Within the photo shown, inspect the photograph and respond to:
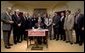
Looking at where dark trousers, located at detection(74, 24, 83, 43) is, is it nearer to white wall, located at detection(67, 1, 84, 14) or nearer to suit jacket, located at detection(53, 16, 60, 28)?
white wall, located at detection(67, 1, 84, 14)

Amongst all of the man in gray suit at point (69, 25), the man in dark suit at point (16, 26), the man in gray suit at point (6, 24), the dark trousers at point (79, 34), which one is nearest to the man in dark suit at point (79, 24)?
the dark trousers at point (79, 34)

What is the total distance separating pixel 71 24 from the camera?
606 cm

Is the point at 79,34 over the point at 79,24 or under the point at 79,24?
under

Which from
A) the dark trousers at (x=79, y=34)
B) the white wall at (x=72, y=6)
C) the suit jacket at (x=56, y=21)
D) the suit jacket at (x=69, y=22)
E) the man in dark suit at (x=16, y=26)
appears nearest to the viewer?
the white wall at (x=72, y=6)

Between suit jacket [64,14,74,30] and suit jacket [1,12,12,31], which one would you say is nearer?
suit jacket [1,12,12,31]

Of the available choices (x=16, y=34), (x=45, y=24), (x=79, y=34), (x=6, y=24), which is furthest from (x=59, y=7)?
(x=6, y=24)

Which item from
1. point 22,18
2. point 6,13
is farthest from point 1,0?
point 22,18

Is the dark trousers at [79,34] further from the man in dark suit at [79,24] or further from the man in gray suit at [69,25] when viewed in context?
the man in gray suit at [69,25]

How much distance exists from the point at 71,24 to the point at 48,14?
1333 millimetres

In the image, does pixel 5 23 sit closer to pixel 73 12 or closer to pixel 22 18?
pixel 22 18

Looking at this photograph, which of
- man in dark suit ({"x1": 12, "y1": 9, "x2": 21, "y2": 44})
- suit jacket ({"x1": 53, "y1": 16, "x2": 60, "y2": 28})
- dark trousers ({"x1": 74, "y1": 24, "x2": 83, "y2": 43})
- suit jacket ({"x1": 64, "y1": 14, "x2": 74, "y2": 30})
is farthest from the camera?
suit jacket ({"x1": 53, "y1": 16, "x2": 60, "y2": 28})

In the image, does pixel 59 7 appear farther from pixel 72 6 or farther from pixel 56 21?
pixel 72 6

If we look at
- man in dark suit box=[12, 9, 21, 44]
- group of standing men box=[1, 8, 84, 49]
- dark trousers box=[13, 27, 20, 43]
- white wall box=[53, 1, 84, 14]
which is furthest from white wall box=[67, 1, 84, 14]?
dark trousers box=[13, 27, 20, 43]

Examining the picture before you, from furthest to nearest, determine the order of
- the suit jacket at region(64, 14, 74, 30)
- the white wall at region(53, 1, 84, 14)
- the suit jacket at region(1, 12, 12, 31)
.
A: 1. the suit jacket at region(64, 14, 74, 30)
2. the white wall at region(53, 1, 84, 14)
3. the suit jacket at region(1, 12, 12, 31)
